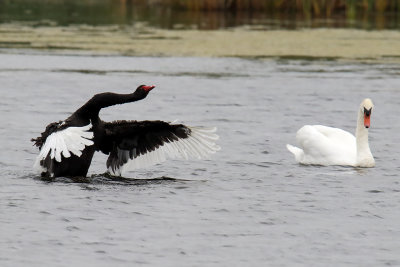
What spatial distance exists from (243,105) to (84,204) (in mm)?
8232

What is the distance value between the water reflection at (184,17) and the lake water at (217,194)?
529 inches

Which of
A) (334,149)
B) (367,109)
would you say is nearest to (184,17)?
(367,109)

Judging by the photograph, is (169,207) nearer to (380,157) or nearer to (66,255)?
(66,255)

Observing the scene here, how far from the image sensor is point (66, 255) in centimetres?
759

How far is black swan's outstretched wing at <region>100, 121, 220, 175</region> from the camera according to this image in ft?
37.7

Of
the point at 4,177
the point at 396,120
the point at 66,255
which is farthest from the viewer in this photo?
the point at 396,120

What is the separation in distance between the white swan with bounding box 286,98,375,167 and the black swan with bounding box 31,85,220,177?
1572mm

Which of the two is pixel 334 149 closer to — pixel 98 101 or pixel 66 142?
pixel 98 101

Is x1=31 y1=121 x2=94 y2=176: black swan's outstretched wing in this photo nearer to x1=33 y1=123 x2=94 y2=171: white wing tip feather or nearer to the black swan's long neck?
x1=33 y1=123 x2=94 y2=171: white wing tip feather

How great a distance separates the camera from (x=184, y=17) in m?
36.6

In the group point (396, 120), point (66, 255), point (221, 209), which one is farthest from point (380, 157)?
point (66, 255)

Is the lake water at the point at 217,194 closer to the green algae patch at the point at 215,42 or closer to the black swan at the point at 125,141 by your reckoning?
the black swan at the point at 125,141

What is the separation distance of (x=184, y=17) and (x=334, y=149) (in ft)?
80.0

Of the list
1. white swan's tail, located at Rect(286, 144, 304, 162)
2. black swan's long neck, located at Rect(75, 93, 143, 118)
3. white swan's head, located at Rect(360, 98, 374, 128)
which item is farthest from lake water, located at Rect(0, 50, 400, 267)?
black swan's long neck, located at Rect(75, 93, 143, 118)
